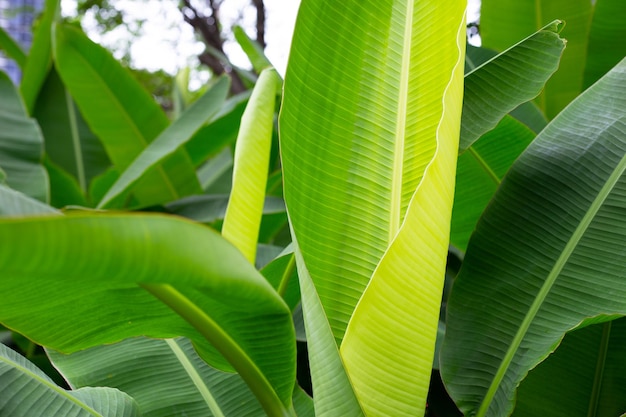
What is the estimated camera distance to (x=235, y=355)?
61 centimetres

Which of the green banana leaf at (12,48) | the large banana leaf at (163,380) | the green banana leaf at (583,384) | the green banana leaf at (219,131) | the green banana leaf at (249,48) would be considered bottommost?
the large banana leaf at (163,380)

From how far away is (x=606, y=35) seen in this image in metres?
1.28

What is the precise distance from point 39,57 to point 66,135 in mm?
240

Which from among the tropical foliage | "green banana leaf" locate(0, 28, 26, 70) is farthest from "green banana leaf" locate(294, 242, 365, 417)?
"green banana leaf" locate(0, 28, 26, 70)

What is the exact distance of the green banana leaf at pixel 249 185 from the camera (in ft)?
2.31

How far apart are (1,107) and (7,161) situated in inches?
6.9

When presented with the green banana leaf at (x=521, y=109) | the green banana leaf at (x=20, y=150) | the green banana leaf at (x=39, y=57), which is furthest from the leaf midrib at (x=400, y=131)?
the green banana leaf at (x=39, y=57)

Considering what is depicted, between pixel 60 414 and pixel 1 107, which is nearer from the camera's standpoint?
pixel 60 414

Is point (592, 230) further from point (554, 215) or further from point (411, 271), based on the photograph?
point (411, 271)

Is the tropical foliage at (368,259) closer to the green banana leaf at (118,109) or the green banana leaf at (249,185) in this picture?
the green banana leaf at (249,185)

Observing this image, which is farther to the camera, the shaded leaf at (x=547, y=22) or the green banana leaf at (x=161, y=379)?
the shaded leaf at (x=547, y=22)

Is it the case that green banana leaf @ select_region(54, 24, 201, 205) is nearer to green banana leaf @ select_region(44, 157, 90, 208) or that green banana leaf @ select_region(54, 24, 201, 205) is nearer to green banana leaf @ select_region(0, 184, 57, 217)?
green banana leaf @ select_region(44, 157, 90, 208)

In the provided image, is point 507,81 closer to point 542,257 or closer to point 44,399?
point 542,257

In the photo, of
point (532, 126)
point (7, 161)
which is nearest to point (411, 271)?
point (532, 126)
